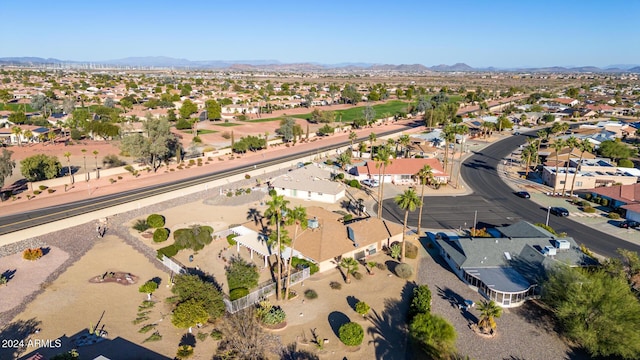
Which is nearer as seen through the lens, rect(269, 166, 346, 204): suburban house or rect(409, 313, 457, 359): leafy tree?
rect(409, 313, 457, 359): leafy tree

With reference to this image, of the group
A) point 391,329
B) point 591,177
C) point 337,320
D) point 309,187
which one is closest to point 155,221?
point 309,187

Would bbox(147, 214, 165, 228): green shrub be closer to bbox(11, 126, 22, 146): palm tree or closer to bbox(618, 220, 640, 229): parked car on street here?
bbox(11, 126, 22, 146): palm tree

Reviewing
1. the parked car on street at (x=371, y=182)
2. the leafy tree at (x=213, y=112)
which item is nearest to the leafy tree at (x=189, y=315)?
the parked car on street at (x=371, y=182)

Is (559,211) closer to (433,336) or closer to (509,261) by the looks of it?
(509,261)

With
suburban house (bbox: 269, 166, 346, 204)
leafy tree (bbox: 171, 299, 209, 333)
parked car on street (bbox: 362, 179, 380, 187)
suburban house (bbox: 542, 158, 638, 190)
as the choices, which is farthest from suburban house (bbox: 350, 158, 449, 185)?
leafy tree (bbox: 171, 299, 209, 333)

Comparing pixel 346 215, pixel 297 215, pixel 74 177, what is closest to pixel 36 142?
pixel 74 177

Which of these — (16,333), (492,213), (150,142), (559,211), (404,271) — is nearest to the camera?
(16,333)

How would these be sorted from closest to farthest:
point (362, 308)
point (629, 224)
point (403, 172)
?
point (362, 308)
point (629, 224)
point (403, 172)
